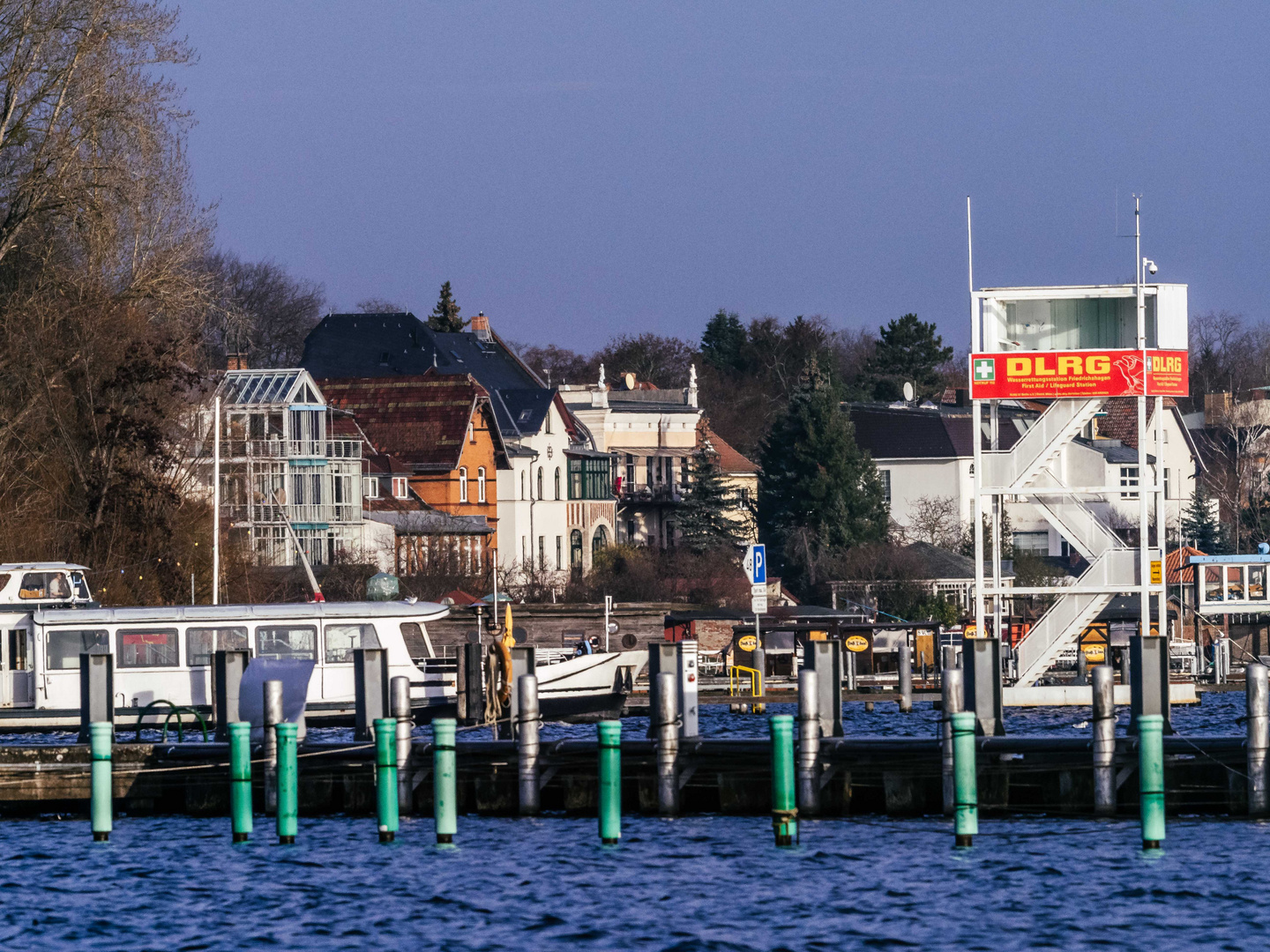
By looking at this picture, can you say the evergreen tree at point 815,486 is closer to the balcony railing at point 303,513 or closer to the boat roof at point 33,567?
the balcony railing at point 303,513

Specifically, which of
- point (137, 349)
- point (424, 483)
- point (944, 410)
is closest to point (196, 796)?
point (137, 349)

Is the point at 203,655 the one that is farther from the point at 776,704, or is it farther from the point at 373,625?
the point at 776,704

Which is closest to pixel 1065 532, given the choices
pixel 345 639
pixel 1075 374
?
pixel 1075 374

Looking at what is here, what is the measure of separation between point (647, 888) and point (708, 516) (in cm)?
7963

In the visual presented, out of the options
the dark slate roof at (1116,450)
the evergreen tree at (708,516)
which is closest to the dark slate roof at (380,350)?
the evergreen tree at (708,516)

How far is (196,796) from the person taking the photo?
26.9m

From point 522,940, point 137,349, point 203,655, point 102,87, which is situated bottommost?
point 522,940

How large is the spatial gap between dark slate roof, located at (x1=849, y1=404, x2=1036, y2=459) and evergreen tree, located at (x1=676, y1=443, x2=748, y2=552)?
10051 millimetres

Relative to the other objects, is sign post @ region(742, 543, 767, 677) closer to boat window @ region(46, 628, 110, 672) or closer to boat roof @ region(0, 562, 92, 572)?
boat window @ region(46, 628, 110, 672)

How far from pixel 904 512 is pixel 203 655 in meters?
77.7

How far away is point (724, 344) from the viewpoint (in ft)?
485

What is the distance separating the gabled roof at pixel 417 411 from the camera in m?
94.0

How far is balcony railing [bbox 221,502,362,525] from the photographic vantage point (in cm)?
7094

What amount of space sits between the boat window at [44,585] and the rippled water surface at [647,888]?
34.6 feet
